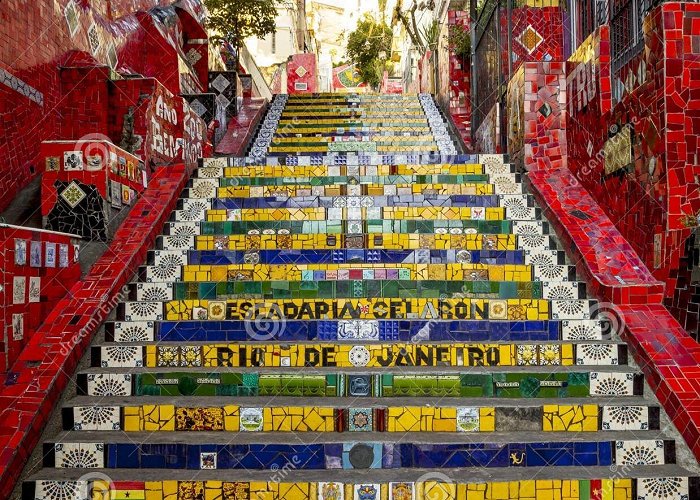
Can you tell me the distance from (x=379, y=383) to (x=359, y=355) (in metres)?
0.27

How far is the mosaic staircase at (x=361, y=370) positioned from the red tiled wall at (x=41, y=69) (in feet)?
5.28

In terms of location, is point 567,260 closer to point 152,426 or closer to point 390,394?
point 390,394

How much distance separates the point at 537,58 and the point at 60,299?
780 centimetres

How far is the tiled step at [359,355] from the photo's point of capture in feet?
13.0

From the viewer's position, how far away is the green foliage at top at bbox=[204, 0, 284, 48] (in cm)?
1391

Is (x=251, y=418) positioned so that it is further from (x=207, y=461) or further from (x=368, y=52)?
(x=368, y=52)

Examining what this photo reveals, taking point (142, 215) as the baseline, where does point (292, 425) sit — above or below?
below

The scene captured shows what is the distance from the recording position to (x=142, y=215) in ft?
17.4

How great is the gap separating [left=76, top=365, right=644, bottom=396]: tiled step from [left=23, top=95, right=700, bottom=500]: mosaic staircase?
11 millimetres

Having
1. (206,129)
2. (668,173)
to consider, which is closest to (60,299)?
(668,173)

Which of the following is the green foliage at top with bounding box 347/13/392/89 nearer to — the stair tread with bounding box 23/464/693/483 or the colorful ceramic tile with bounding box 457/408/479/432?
the colorful ceramic tile with bounding box 457/408/479/432

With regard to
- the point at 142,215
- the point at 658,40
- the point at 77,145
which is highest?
the point at 658,40

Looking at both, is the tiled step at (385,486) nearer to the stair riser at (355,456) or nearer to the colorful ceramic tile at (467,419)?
the stair riser at (355,456)

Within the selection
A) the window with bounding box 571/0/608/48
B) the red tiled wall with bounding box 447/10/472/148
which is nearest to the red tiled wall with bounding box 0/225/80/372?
the window with bounding box 571/0/608/48
